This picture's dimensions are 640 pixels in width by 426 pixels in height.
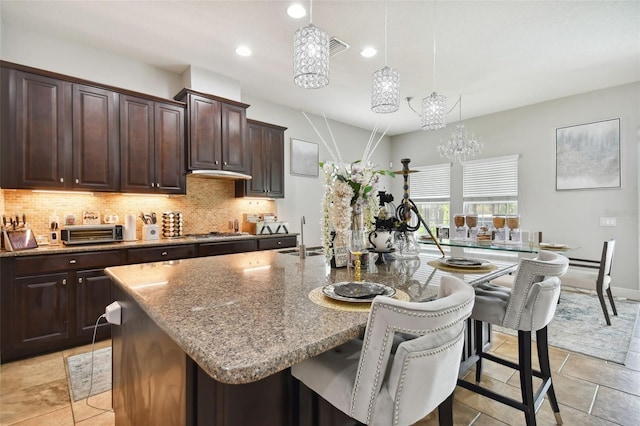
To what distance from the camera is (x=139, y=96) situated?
3.32 metres

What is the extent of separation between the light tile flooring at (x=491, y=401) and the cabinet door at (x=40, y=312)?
17 cm

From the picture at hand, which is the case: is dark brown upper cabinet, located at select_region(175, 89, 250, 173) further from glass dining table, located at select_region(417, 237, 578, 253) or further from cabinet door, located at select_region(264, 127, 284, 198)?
glass dining table, located at select_region(417, 237, 578, 253)

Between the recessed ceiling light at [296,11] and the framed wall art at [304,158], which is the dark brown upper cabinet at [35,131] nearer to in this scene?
the recessed ceiling light at [296,11]

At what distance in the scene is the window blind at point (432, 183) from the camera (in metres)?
6.10

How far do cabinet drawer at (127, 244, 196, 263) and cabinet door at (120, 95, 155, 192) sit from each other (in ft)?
2.31

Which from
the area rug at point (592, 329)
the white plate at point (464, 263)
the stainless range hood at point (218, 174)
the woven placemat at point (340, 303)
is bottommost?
the area rug at point (592, 329)

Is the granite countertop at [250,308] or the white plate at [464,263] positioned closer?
the granite countertop at [250,308]

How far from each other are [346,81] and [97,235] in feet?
11.4

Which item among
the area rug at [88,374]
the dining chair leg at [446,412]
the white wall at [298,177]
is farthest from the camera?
the white wall at [298,177]

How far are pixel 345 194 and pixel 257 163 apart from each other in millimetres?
3109

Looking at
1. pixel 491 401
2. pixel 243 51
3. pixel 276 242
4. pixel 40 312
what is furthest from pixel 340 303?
pixel 276 242

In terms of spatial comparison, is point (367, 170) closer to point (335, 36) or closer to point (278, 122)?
point (335, 36)

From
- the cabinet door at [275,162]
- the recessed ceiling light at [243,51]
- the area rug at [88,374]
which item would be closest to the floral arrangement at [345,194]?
the area rug at [88,374]

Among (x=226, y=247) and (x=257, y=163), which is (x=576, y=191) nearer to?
(x=257, y=163)
